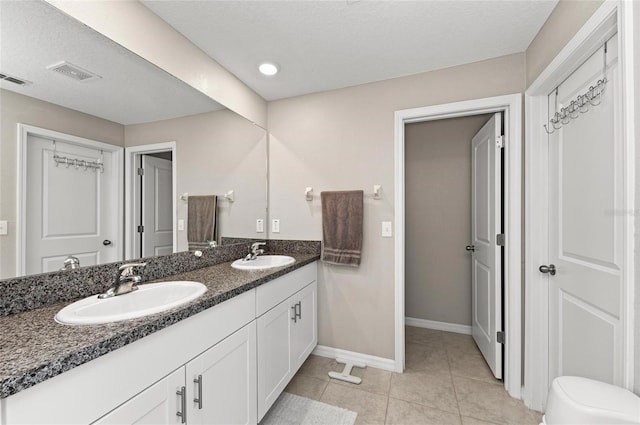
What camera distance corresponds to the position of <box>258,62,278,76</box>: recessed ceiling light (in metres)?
1.93

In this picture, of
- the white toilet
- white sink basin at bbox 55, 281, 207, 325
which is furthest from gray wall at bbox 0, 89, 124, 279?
the white toilet

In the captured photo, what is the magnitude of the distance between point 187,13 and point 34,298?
1547mm

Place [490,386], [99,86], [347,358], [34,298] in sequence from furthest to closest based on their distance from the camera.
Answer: [347,358] → [490,386] → [99,86] → [34,298]

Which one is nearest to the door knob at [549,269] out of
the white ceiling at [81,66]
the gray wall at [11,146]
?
the white ceiling at [81,66]

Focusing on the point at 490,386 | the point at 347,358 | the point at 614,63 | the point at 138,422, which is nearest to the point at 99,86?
the point at 138,422

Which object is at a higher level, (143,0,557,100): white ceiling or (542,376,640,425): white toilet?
(143,0,557,100): white ceiling

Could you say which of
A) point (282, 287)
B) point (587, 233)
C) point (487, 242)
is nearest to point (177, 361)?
point (282, 287)

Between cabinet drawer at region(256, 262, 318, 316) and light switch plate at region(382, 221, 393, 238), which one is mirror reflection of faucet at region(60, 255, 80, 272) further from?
light switch plate at region(382, 221, 393, 238)

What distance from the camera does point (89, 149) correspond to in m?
1.23

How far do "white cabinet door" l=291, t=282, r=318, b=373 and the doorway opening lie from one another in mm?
897

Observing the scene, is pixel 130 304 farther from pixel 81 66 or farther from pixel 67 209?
pixel 81 66

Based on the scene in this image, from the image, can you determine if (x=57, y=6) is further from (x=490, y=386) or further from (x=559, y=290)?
(x=490, y=386)

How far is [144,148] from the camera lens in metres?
1.47

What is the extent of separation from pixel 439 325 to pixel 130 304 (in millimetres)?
2868
